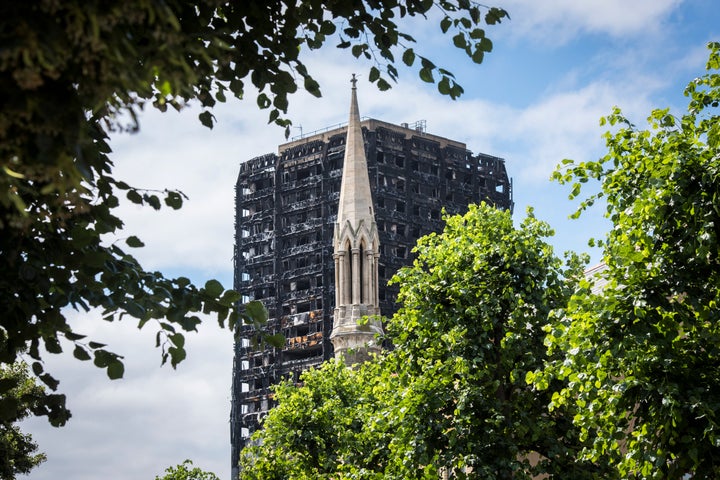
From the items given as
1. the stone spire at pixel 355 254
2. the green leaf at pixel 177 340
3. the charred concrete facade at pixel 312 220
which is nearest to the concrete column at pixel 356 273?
the stone spire at pixel 355 254

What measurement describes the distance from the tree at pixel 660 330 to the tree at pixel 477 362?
19.5ft

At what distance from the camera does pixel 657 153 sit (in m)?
19.1

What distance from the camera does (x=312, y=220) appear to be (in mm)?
126000

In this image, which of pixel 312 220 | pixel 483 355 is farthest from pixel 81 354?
pixel 312 220

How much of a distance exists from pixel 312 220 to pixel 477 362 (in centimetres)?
10084

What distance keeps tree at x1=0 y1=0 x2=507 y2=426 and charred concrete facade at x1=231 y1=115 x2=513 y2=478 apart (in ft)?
352

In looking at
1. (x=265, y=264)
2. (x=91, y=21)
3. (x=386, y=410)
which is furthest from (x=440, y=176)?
(x=91, y=21)

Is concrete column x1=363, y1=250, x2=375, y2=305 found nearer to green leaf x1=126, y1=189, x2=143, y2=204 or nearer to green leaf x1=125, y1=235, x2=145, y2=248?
green leaf x1=126, y1=189, x2=143, y2=204

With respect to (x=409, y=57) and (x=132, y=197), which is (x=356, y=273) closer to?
(x=409, y=57)

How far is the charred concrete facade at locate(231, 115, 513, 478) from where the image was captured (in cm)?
12300

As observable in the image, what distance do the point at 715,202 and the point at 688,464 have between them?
4.15 metres

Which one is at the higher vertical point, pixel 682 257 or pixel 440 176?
pixel 440 176

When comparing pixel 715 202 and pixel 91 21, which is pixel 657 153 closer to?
pixel 715 202

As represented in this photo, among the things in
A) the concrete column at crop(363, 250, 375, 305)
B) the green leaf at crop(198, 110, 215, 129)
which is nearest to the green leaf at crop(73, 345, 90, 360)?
the green leaf at crop(198, 110, 215, 129)
